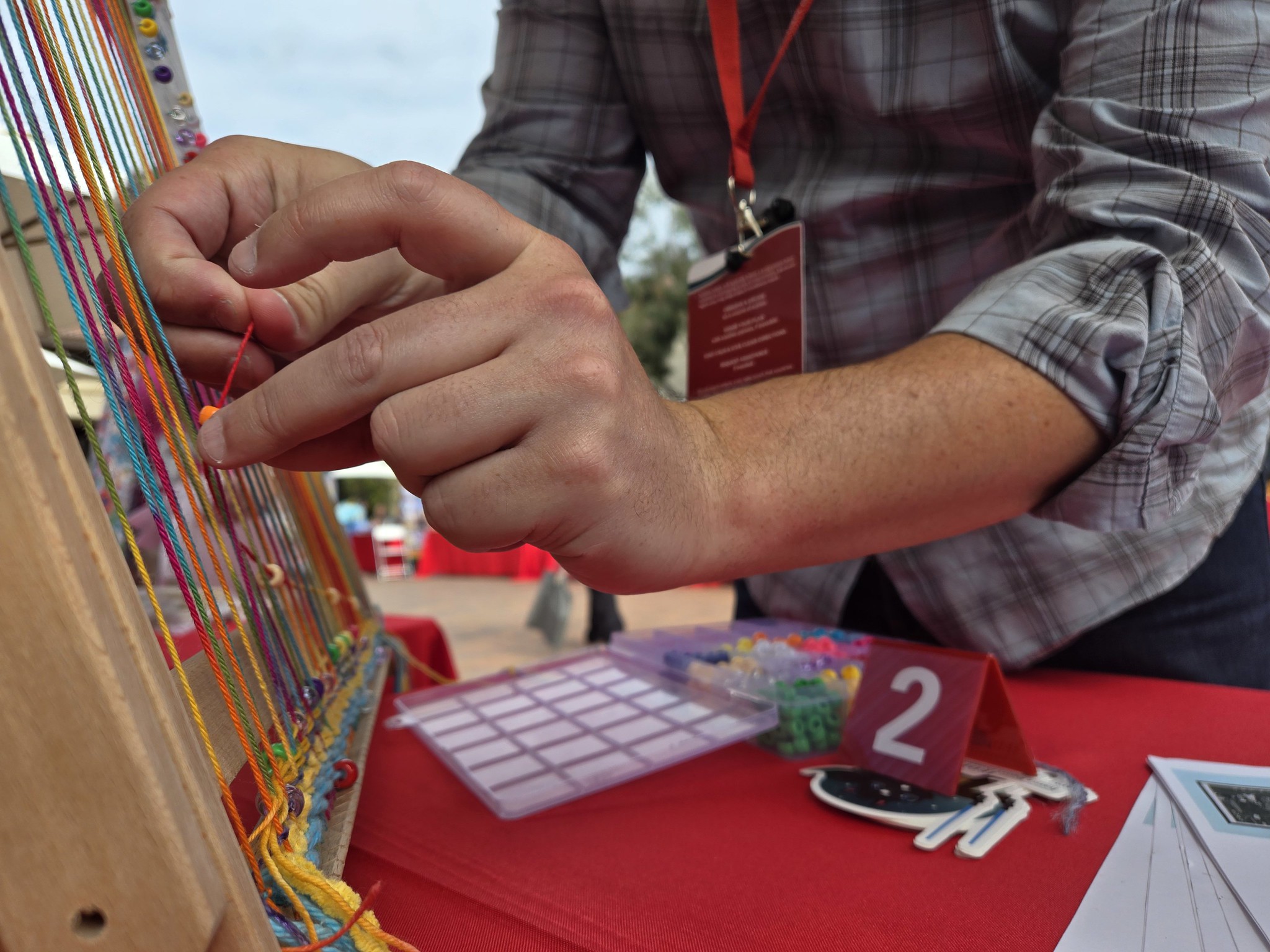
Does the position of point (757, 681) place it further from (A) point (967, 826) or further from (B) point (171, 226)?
(B) point (171, 226)

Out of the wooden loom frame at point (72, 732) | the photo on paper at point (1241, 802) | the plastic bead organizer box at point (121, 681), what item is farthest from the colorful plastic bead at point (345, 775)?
the photo on paper at point (1241, 802)

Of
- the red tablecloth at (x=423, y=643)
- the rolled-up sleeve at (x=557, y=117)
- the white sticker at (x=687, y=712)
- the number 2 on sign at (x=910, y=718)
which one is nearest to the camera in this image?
the number 2 on sign at (x=910, y=718)

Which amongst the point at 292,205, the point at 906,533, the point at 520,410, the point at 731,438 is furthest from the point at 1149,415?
the point at 292,205

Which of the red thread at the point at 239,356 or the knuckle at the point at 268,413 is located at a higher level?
the red thread at the point at 239,356

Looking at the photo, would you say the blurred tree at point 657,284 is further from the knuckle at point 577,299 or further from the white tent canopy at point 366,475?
the knuckle at point 577,299

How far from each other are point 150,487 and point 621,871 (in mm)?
357

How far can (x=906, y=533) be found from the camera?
1.86ft

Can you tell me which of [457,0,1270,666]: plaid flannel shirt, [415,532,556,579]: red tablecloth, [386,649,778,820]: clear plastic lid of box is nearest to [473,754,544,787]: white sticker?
[386,649,778,820]: clear plastic lid of box

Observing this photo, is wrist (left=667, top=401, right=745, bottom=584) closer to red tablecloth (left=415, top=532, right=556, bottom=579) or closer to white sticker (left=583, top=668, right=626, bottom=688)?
white sticker (left=583, top=668, right=626, bottom=688)

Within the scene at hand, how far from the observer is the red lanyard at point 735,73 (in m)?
0.78

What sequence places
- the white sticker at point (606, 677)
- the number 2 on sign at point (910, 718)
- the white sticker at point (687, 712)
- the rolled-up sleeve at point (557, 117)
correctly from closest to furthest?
the number 2 on sign at point (910, 718) < the white sticker at point (687, 712) < the white sticker at point (606, 677) < the rolled-up sleeve at point (557, 117)

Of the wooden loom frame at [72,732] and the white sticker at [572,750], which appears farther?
the white sticker at [572,750]

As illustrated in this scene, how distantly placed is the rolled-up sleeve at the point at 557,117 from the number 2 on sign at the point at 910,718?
A: 615 millimetres

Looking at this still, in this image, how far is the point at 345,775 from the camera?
1.74 feet
